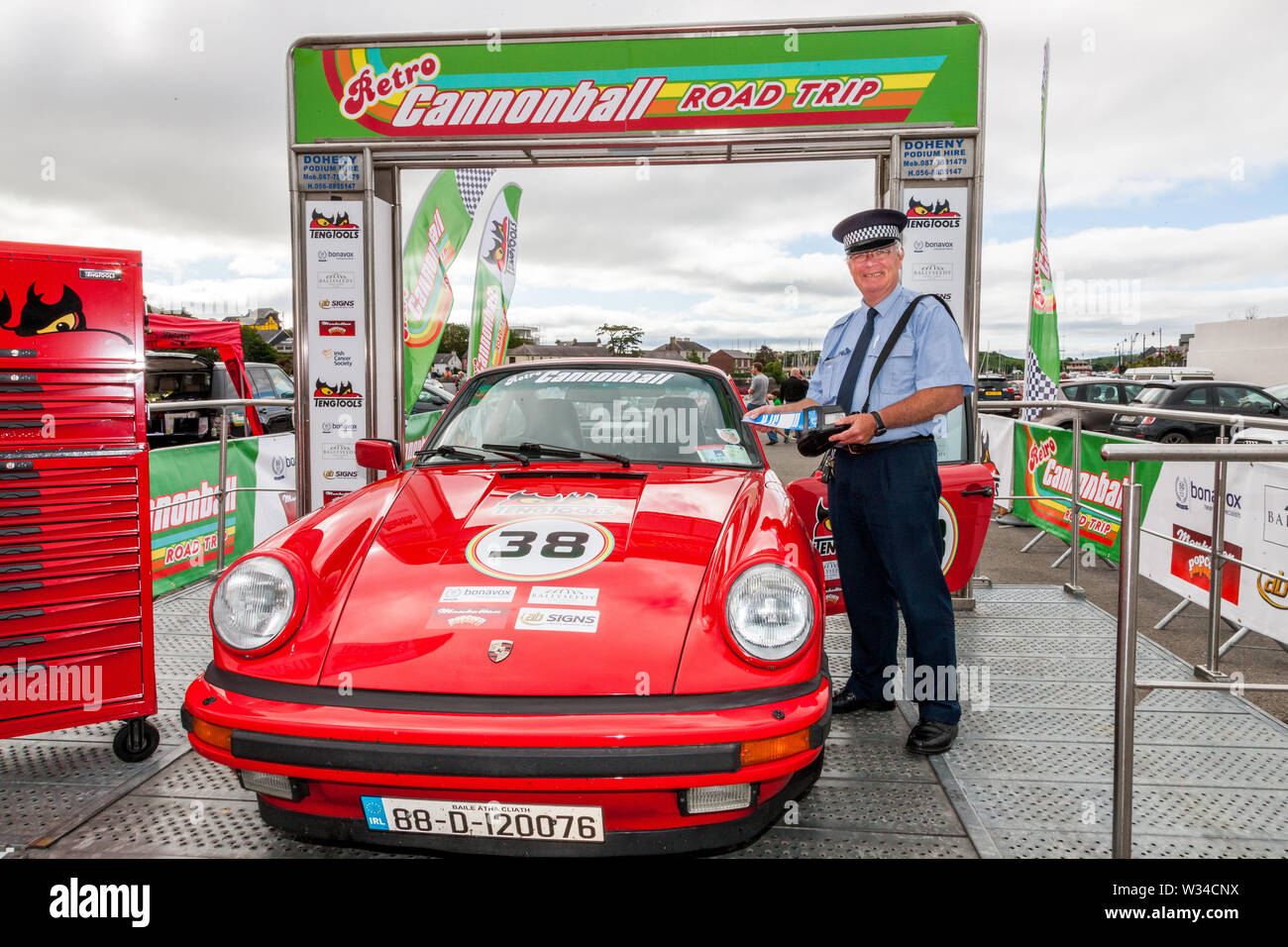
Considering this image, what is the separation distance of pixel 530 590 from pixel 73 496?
1856 mm

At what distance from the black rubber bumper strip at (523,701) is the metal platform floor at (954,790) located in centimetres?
44

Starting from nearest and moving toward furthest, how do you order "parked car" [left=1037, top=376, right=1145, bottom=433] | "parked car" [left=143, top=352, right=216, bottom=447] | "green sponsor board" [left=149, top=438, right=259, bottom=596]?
"green sponsor board" [left=149, top=438, right=259, bottom=596]
"parked car" [left=143, top=352, right=216, bottom=447]
"parked car" [left=1037, top=376, right=1145, bottom=433]

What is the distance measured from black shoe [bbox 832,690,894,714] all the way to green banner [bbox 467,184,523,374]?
8545 millimetres

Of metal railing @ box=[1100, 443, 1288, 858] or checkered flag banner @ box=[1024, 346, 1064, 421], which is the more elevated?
checkered flag banner @ box=[1024, 346, 1064, 421]

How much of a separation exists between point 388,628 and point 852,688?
6.81ft

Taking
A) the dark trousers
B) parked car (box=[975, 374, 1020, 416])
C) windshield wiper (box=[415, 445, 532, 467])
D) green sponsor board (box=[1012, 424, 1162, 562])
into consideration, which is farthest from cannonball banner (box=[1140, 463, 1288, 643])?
parked car (box=[975, 374, 1020, 416])

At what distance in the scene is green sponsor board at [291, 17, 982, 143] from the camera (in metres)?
4.70

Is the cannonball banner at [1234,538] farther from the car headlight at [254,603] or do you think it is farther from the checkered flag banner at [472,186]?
the checkered flag banner at [472,186]

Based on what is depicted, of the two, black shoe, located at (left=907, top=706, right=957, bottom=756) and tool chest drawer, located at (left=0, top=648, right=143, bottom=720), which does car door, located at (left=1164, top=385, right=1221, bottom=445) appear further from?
tool chest drawer, located at (left=0, top=648, right=143, bottom=720)

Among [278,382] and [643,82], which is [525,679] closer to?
[643,82]

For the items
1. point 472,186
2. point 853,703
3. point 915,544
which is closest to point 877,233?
point 915,544

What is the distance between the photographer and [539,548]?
2326mm

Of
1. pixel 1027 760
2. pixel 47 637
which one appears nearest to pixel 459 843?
pixel 47 637

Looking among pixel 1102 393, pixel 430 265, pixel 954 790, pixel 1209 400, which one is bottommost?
pixel 954 790
